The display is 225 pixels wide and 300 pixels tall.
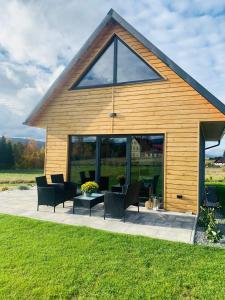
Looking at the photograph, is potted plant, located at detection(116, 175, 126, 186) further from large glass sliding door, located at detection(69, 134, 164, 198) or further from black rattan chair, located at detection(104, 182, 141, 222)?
black rattan chair, located at detection(104, 182, 141, 222)

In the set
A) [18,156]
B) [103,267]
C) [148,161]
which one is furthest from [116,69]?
[18,156]

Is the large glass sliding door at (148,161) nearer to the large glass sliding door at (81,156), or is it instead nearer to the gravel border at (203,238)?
the large glass sliding door at (81,156)

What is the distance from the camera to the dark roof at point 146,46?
725 cm

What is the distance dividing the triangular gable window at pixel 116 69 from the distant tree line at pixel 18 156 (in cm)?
3099

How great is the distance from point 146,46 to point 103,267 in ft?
22.5

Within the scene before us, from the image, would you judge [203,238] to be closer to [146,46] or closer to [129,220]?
[129,220]

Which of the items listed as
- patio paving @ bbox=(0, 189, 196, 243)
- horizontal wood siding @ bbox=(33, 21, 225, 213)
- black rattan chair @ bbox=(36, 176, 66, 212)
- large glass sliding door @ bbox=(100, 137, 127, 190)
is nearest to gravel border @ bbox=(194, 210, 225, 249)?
patio paving @ bbox=(0, 189, 196, 243)

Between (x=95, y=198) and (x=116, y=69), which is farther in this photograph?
(x=116, y=69)

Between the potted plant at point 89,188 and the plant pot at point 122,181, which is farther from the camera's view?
the plant pot at point 122,181

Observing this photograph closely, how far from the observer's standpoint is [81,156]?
381 inches

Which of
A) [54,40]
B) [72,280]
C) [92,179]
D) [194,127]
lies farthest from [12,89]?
[72,280]

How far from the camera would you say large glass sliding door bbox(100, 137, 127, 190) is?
29.1ft

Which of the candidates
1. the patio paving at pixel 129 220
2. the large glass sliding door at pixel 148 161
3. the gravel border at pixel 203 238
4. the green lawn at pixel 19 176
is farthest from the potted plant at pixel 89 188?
the green lawn at pixel 19 176

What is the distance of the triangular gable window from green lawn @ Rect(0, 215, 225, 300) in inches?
218
